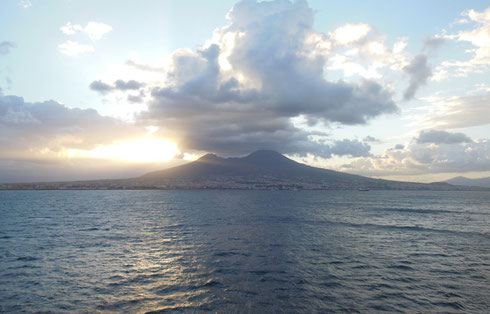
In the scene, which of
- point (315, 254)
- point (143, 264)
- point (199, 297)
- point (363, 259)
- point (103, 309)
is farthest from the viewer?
point (315, 254)

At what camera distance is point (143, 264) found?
123ft

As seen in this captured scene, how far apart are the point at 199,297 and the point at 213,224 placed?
48.8 metres

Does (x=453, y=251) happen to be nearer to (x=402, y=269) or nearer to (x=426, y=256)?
(x=426, y=256)

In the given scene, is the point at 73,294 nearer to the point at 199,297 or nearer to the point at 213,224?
the point at 199,297

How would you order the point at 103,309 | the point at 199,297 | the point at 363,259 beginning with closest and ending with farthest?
the point at 103,309 < the point at 199,297 < the point at 363,259

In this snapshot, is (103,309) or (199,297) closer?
(103,309)

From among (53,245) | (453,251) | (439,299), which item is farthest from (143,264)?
(453,251)

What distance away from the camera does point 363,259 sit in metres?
41.1

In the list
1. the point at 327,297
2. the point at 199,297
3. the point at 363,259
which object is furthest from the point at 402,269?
the point at 199,297

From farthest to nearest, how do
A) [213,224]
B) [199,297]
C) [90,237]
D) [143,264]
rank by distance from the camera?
[213,224], [90,237], [143,264], [199,297]

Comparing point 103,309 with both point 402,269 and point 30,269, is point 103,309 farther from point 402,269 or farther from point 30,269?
point 402,269

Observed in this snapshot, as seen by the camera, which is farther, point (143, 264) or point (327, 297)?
point (143, 264)

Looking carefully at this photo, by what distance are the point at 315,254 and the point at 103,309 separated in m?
31.2

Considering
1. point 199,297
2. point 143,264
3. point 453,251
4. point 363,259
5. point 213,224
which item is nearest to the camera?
point 199,297
